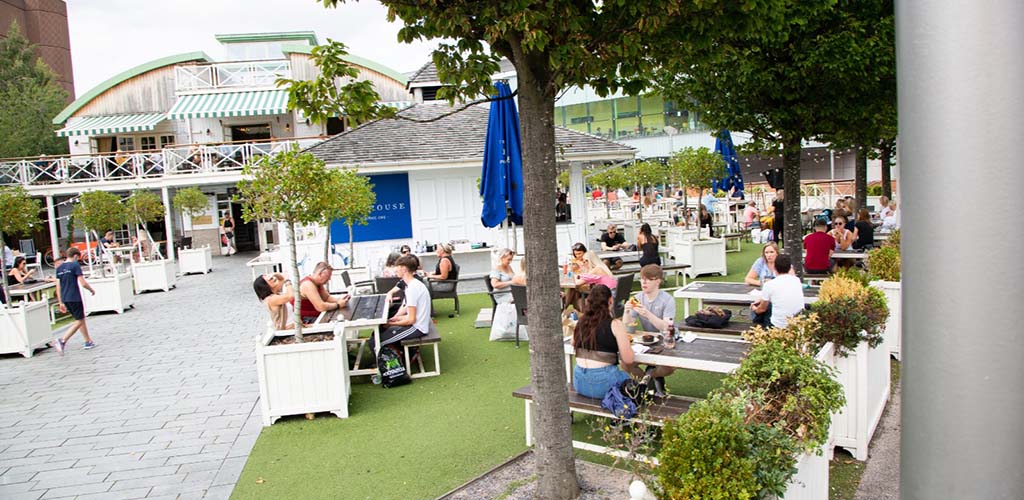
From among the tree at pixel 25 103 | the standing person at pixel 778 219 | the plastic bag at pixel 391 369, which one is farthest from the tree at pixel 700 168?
the tree at pixel 25 103

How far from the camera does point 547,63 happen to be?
14.6 ft

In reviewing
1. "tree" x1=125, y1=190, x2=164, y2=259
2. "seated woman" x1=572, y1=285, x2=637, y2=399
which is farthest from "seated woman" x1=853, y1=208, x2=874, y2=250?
"tree" x1=125, y1=190, x2=164, y2=259

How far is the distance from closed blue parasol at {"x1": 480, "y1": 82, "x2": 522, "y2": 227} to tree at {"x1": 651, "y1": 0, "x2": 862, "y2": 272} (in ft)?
7.85

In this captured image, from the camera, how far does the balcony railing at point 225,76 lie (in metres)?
28.0

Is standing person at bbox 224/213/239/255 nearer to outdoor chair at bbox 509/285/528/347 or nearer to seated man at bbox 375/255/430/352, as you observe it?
outdoor chair at bbox 509/285/528/347

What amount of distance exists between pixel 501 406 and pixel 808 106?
617 cm

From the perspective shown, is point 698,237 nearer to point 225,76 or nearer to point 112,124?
point 225,76

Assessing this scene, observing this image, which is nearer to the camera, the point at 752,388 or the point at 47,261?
the point at 752,388

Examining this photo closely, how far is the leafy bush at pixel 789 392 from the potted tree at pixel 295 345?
169 inches

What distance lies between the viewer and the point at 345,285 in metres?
13.8

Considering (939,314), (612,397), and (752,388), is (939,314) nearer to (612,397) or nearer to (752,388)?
(752,388)

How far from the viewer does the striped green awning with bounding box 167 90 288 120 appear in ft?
86.4

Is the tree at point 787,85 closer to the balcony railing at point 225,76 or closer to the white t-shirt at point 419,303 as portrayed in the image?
the white t-shirt at point 419,303

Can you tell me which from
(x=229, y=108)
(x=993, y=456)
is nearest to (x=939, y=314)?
(x=993, y=456)
